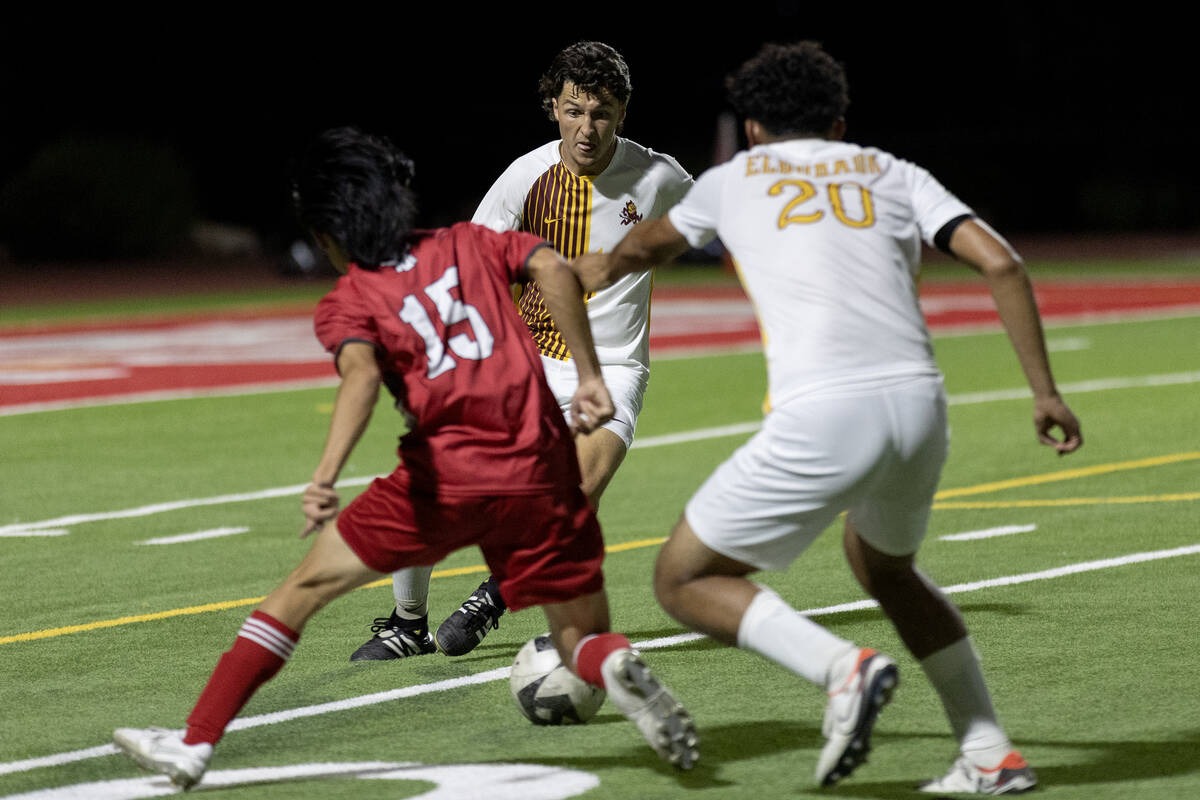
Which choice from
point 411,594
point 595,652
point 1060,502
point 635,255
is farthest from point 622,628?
point 1060,502

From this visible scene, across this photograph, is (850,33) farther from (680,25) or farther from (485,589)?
(485,589)

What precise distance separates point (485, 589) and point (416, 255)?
2.20 meters

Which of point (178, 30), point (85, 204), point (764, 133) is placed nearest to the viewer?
point (764, 133)

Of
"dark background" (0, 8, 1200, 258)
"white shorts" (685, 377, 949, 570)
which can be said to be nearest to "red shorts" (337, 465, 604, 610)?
"white shorts" (685, 377, 949, 570)

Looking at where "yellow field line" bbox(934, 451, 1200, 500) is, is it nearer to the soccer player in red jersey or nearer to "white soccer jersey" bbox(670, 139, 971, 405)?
the soccer player in red jersey

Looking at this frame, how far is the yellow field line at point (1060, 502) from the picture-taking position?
10.5m

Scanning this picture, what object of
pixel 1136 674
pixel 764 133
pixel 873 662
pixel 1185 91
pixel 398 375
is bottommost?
pixel 1185 91

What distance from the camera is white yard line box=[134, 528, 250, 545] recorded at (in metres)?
9.85

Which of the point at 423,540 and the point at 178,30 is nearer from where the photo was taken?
the point at 423,540

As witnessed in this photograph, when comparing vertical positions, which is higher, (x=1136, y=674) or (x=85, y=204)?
(x=1136, y=674)

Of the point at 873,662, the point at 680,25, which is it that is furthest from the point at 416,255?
the point at 680,25

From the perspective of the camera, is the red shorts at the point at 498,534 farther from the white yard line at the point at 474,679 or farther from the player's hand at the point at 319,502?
the white yard line at the point at 474,679

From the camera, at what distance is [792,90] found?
4.95 metres

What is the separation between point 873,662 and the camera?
4629 mm
